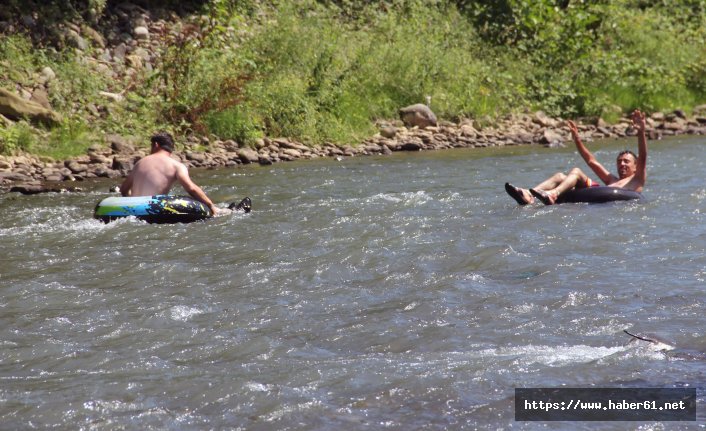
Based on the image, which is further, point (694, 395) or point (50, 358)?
point (50, 358)

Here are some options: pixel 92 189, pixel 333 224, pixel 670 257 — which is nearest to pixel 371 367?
pixel 670 257

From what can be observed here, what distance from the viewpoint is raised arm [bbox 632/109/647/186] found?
1285 cm

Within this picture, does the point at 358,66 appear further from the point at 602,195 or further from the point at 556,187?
the point at 602,195

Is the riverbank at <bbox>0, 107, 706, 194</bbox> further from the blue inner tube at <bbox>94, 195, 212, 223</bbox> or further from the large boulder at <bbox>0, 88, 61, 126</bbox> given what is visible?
the blue inner tube at <bbox>94, 195, 212, 223</bbox>

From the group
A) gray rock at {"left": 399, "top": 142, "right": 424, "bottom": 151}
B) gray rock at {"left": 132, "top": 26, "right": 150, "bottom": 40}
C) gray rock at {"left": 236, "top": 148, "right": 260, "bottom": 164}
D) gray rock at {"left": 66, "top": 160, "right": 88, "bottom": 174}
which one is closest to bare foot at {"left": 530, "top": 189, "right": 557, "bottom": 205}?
gray rock at {"left": 236, "top": 148, "right": 260, "bottom": 164}

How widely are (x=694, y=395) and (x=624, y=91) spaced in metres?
22.4

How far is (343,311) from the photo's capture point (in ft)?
26.4

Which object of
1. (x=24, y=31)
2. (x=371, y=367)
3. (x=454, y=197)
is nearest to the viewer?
(x=371, y=367)

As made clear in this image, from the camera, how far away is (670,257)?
32.1ft

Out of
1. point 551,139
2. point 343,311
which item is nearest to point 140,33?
point 551,139

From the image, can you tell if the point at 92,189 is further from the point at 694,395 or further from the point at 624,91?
the point at 624,91

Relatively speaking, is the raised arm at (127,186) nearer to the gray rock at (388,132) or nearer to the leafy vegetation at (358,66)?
the leafy vegetation at (358,66)

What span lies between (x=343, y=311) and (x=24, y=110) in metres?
12.3

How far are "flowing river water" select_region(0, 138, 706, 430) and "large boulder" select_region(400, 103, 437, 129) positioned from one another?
937 cm
